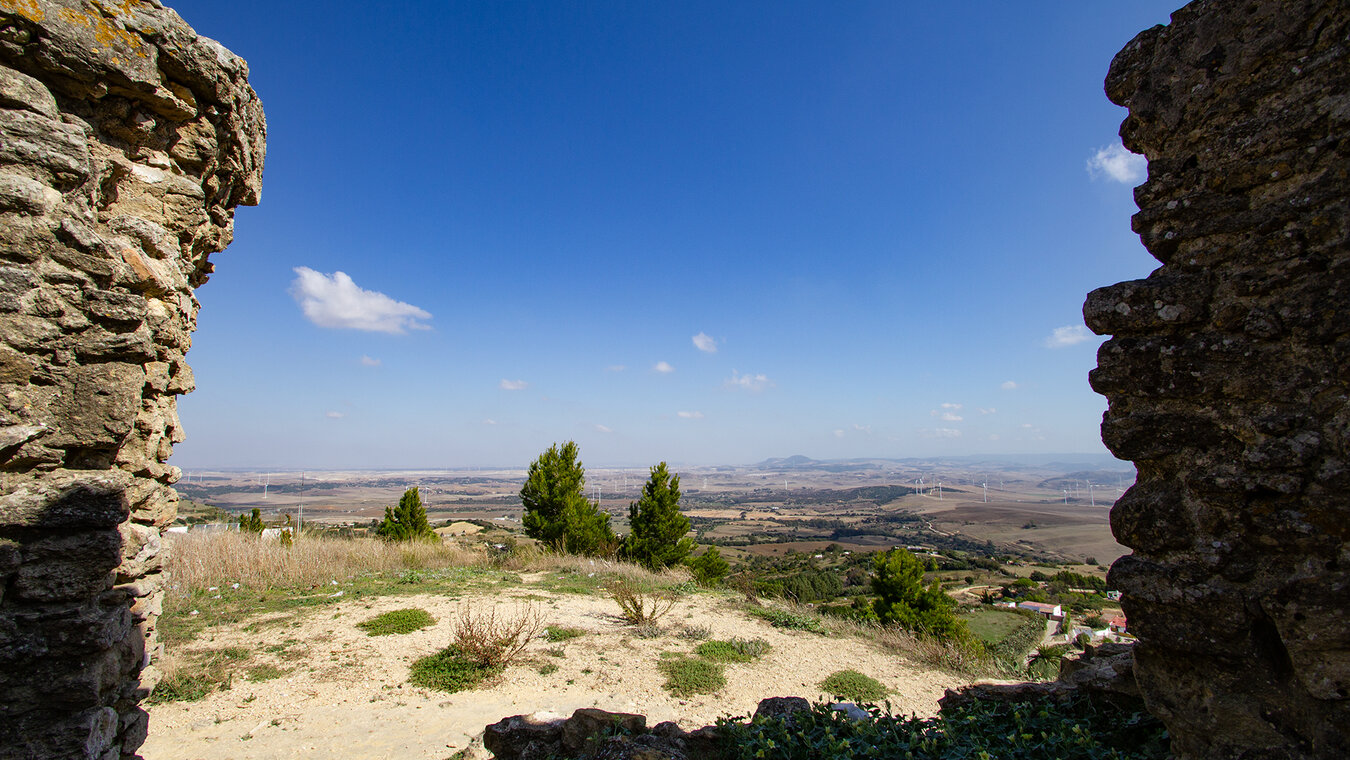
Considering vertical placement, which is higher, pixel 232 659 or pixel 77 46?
pixel 77 46

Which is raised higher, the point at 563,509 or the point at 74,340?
the point at 74,340

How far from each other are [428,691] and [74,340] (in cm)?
530

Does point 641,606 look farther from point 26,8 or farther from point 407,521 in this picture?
point 407,521

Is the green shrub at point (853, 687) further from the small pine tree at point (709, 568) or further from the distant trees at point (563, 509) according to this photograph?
the distant trees at point (563, 509)

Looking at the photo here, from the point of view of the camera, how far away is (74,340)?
2.54 metres

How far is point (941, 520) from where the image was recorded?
239 ft

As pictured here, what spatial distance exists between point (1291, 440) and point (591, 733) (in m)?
4.45

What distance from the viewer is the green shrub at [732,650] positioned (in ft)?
25.5

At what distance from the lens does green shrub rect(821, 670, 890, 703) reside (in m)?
6.43

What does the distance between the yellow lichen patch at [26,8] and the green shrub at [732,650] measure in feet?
27.8

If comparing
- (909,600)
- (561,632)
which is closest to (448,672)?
(561,632)

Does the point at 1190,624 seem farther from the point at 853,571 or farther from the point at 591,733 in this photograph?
the point at 853,571

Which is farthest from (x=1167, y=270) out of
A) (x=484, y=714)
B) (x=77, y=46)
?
(x=484, y=714)

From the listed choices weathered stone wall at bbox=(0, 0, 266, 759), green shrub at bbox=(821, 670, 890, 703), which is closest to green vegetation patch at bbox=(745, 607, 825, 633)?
green shrub at bbox=(821, 670, 890, 703)
